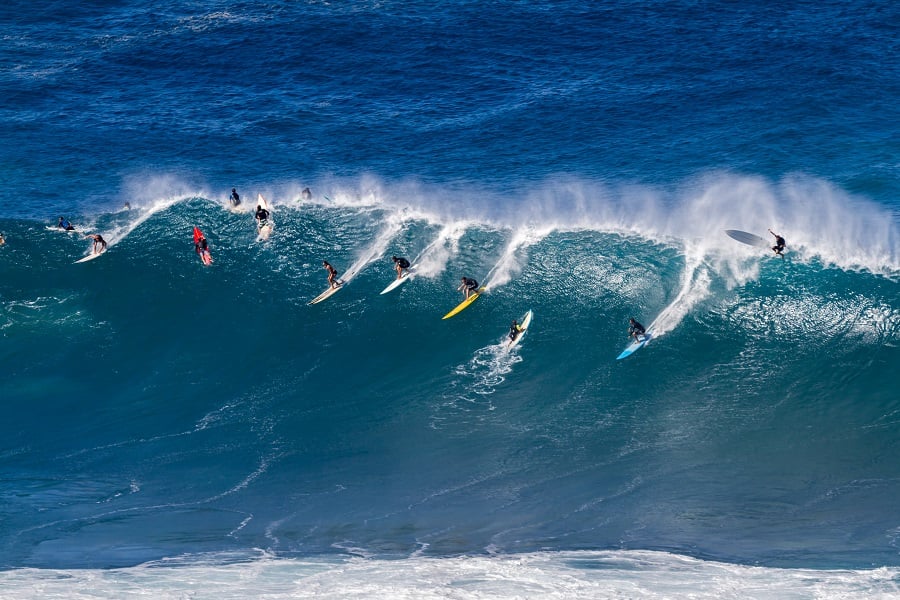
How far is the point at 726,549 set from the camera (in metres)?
30.7

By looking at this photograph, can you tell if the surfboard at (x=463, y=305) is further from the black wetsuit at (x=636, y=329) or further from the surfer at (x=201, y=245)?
the surfer at (x=201, y=245)

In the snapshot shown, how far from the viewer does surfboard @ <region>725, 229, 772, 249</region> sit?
1695 inches

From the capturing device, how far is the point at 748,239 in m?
43.4

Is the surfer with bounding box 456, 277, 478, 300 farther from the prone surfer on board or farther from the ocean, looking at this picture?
the prone surfer on board

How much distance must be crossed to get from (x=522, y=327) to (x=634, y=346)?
441cm

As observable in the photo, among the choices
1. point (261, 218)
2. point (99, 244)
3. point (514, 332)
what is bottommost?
point (514, 332)

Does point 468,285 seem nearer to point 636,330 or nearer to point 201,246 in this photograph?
point 636,330

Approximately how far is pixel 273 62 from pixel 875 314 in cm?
4261

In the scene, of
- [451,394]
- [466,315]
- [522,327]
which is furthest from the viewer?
[466,315]

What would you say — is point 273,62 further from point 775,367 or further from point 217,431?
point 775,367

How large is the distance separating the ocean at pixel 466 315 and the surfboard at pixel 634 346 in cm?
24

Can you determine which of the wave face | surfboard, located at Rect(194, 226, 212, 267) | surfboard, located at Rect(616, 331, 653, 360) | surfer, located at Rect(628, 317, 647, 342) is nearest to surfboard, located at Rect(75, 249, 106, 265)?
the wave face

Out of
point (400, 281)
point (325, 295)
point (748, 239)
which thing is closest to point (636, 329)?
point (748, 239)

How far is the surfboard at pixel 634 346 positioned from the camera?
39031mm
